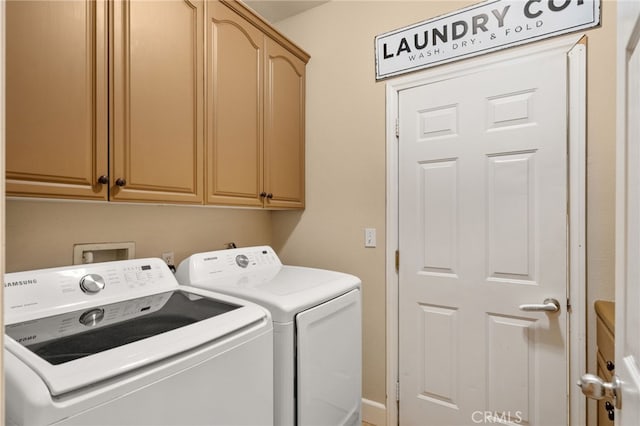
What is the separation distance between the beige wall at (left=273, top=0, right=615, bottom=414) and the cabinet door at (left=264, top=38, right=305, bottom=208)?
9 centimetres

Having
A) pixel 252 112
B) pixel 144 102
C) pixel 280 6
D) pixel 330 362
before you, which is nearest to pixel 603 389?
pixel 330 362

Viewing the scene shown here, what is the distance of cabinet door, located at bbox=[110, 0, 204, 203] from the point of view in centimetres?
126

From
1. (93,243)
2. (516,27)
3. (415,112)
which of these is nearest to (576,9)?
(516,27)

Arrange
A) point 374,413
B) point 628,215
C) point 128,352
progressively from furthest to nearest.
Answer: point 374,413, point 128,352, point 628,215

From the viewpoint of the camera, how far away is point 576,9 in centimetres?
155

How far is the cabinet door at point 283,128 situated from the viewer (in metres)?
1.96

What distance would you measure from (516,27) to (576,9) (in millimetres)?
234

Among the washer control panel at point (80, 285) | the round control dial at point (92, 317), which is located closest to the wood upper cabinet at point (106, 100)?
the washer control panel at point (80, 285)

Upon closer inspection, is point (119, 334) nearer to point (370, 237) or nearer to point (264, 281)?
point (264, 281)

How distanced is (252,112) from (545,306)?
1705mm

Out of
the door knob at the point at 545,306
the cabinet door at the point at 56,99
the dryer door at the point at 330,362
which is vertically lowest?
the dryer door at the point at 330,362

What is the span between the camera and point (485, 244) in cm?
173

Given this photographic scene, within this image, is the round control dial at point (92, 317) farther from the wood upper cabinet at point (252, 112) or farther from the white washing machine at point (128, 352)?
the wood upper cabinet at point (252, 112)

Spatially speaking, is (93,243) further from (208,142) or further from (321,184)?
(321,184)
